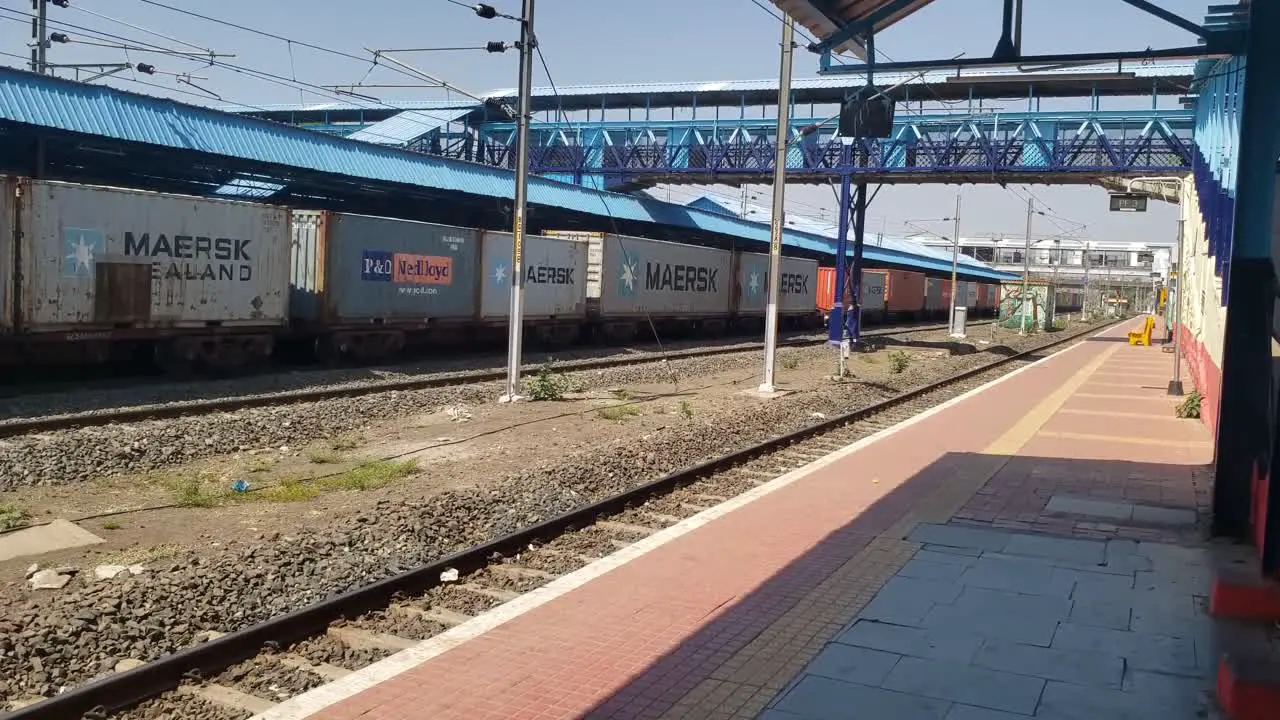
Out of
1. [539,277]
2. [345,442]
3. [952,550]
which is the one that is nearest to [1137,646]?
[952,550]

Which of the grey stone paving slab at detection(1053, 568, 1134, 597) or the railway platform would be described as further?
the grey stone paving slab at detection(1053, 568, 1134, 597)

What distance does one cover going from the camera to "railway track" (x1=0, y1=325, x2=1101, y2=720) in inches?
201

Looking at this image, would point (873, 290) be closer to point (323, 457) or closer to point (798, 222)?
point (798, 222)

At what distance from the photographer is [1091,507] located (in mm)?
9820

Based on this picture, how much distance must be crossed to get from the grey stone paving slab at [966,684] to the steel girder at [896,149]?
21635mm

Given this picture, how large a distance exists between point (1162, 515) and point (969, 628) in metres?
4.34

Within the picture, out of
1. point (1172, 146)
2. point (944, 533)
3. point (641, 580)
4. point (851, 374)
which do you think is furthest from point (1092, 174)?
point (641, 580)

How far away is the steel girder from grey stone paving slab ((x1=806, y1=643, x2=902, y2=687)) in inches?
845

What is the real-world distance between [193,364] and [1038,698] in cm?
1721

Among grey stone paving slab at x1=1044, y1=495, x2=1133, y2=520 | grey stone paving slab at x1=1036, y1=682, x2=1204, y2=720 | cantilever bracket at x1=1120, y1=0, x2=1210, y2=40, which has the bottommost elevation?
grey stone paving slab at x1=1036, y1=682, x2=1204, y2=720

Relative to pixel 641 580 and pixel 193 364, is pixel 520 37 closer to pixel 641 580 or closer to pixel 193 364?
pixel 193 364

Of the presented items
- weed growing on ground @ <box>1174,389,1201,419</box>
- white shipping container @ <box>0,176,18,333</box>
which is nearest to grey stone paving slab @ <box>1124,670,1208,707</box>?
weed growing on ground @ <box>1174,389,1201,419</box>

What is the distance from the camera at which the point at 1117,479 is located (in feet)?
37.4

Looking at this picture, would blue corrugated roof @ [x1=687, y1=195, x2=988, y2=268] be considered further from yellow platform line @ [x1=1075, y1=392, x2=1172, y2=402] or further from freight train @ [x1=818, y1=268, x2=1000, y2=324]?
yellow platform line @ [x1=1075, y1=392, x2=1172, y2=402]
